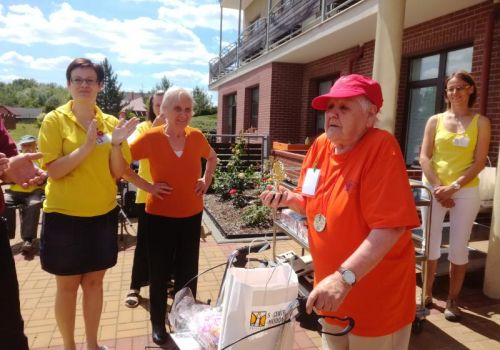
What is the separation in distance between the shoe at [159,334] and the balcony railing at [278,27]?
23.2 ft

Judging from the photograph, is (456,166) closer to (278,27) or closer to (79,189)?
(79,189)

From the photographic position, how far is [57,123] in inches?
99.5

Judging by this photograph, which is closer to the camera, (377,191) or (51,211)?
(377,191)

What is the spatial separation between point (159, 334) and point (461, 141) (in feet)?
10.0

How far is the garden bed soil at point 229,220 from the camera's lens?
244 inches

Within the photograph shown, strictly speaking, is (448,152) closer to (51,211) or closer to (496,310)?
(496,310)

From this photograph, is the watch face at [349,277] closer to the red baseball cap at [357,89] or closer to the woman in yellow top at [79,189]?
the red baseball cap at [357,89]

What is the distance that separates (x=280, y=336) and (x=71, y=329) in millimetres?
1916

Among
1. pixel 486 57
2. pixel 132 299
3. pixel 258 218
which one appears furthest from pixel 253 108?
pixel 132 299

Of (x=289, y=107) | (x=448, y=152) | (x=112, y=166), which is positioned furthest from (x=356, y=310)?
(x=289, y=107)

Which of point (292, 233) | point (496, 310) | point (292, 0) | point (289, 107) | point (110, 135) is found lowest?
point (496, 310)

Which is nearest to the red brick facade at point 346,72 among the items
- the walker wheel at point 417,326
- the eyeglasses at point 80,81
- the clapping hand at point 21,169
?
the walker wheel at point 417,326

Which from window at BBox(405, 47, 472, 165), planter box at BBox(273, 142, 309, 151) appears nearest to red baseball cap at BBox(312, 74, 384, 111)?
window at BBox(405, 47, 472, 165)

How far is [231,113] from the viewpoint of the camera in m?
19.3
